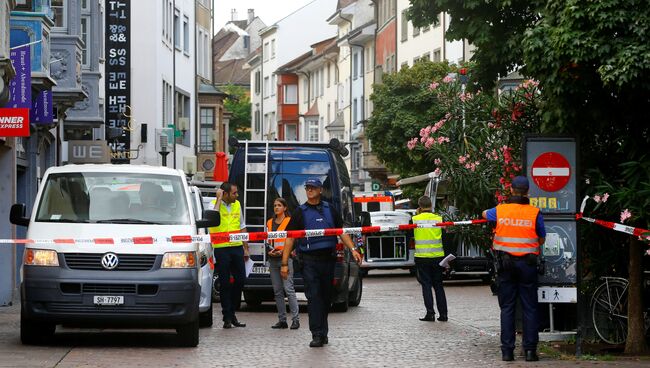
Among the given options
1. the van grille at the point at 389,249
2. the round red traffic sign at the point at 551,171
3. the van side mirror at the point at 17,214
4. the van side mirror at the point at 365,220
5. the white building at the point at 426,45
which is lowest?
the van grille at the point at 389,249

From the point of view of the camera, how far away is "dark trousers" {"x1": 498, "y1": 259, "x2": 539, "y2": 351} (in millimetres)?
14891

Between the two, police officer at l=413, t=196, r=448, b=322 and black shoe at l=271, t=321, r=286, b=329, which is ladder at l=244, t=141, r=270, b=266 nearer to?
police officer at l=413, t=196, r=448, b=322

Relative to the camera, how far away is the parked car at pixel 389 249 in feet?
134

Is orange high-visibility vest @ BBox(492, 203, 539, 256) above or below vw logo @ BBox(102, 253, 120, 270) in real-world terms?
above

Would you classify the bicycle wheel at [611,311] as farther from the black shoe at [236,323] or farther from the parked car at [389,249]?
the parked car at [389,249]

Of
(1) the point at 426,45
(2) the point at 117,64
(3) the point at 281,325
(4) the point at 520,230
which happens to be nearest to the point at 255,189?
(3) the point at 281,325

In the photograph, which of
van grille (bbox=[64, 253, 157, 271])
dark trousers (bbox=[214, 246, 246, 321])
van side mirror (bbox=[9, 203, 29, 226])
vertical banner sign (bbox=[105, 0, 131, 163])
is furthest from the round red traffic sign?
vertical banner sign (bbox=[105, 0, 131, 163])

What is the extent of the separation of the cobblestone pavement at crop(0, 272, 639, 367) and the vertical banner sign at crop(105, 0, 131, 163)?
19.7 meters

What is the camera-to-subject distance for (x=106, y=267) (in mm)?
15547

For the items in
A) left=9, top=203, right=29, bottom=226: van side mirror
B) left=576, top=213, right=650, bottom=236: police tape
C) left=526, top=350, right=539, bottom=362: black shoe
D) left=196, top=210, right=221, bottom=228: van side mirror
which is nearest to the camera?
left=576, top=213, right=650, bottom=236: police tape

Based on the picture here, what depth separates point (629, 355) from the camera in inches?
609

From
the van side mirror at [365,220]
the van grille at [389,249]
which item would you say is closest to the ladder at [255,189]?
the van side mirror at [365,220]

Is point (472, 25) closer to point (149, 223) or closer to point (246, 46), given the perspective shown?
point (149, 223)

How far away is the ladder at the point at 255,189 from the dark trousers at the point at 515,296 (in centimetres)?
999
